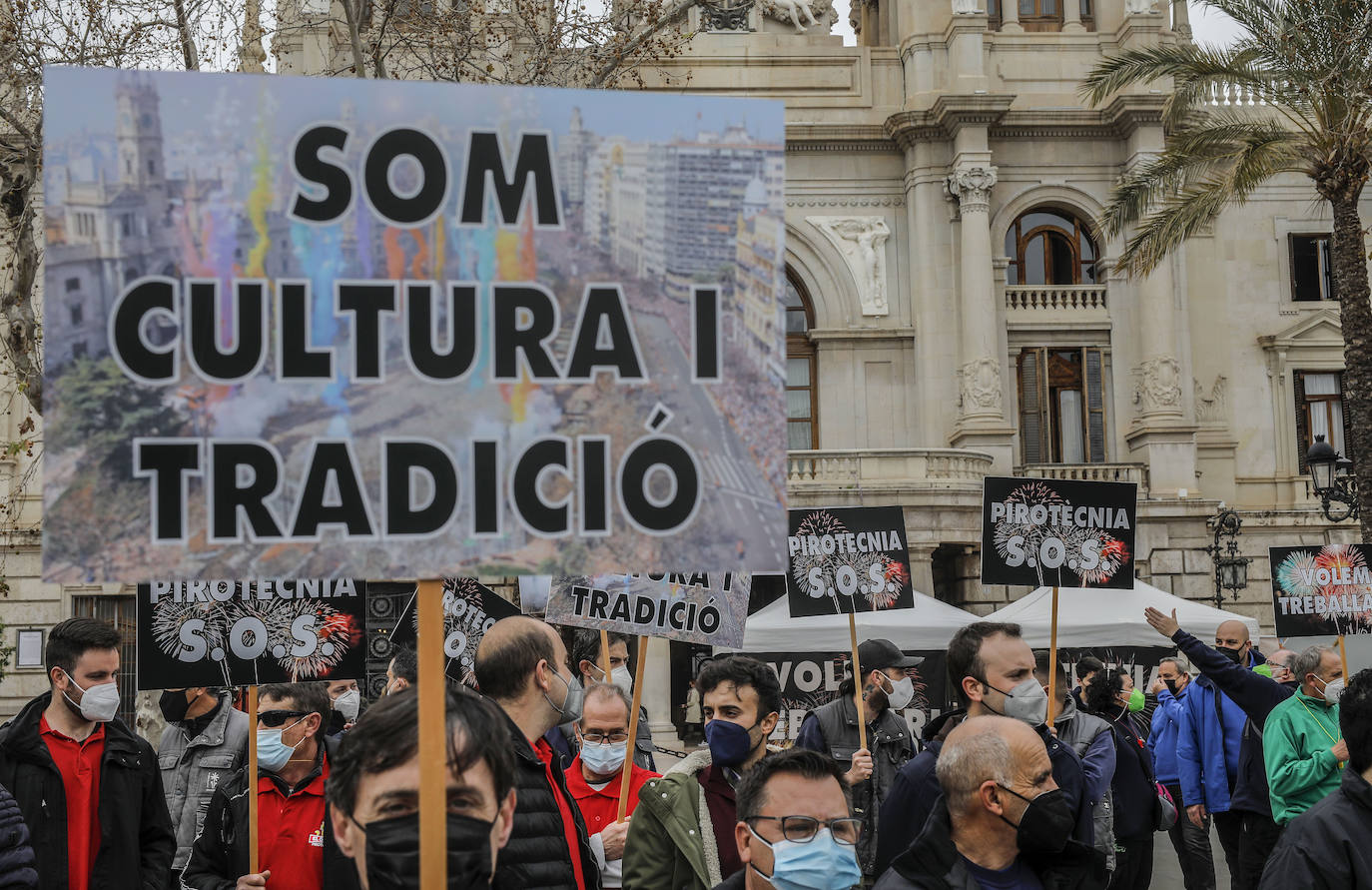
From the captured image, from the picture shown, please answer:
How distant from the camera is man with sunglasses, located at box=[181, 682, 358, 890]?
5309 mm

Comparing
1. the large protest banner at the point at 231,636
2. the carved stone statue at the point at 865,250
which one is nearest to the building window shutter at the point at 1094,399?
the carved stone statue at the point at 865,250

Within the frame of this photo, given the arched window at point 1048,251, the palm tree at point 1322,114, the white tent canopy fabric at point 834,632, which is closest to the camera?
the palm tree at point 1322,114

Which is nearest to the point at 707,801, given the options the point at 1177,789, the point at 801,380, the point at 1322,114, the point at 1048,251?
the point at 1177,789

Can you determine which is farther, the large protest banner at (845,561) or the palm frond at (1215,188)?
the palm frond at (1215,188)

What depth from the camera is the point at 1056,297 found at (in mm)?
32000

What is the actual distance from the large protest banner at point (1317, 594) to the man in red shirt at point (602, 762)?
17.2 feet

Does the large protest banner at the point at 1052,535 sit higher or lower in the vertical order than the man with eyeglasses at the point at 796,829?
higher

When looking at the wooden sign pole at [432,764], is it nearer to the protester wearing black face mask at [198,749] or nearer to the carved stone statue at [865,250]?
the protester wearing black face mask at [198,749]

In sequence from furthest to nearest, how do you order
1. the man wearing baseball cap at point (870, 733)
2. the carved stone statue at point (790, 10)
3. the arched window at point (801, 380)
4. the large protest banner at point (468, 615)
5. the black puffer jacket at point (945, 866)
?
the carved stone statue at point (790, 10)
the arched window at point (801, 380)
the large protest banner at point (468, 615)
the man wearing baseball cap at point (870, 733)
the black puffer jacket at point (945, 866)

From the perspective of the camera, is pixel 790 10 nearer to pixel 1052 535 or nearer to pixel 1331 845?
pixel 1052 535

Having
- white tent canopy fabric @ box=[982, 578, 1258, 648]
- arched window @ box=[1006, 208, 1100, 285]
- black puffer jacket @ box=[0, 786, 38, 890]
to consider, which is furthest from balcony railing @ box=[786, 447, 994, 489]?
black puffer jacket @ box=[0, 786, 38, 890]

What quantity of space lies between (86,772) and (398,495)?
338cm

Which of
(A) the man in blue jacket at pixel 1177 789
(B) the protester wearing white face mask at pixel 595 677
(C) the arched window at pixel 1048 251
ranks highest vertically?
(C) the arched window at pixel 1048 251

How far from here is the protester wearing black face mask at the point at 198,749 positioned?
7.29 metres
